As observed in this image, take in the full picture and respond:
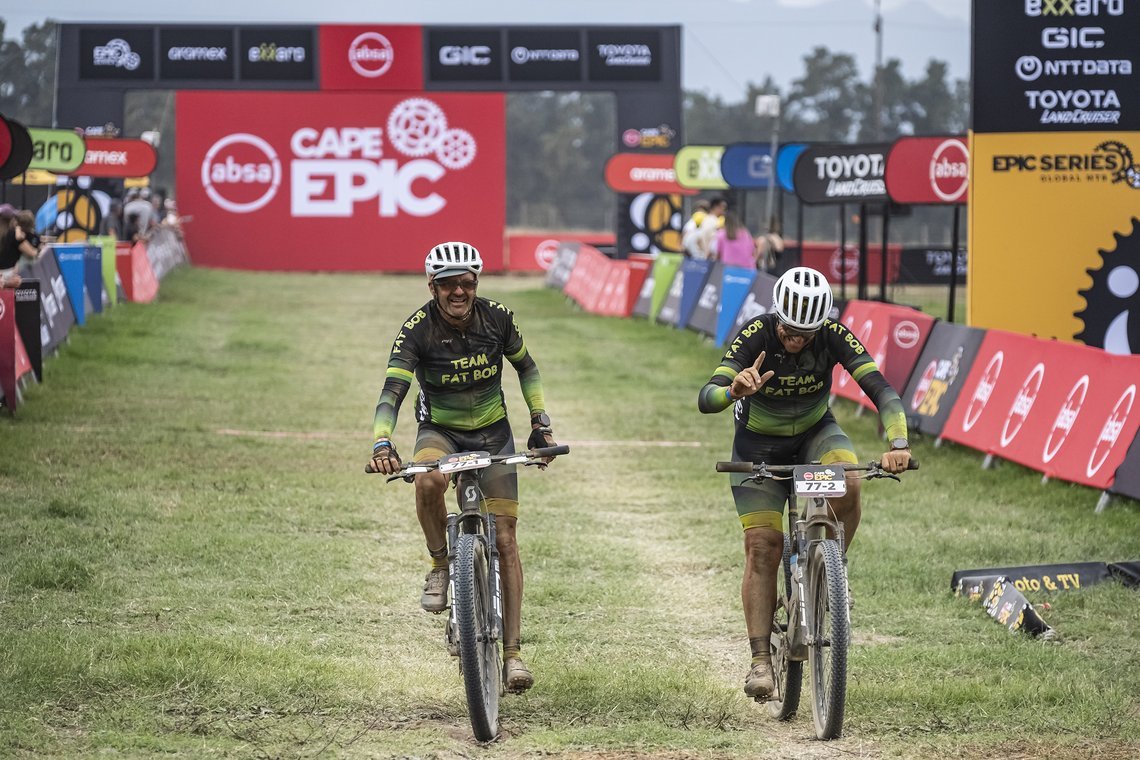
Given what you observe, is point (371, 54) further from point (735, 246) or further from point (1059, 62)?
point (1059, 62)

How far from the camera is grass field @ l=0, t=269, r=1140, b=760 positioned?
6.97 meters

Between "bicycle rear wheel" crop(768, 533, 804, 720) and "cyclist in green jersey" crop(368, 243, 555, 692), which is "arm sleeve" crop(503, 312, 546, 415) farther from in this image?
"bicycle rear wheel" crop(768, 533, 804, 720)

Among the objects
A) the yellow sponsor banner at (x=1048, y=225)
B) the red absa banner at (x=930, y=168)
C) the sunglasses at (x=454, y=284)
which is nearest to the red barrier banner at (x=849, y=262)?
the red absa banner at (x=930, y=168)

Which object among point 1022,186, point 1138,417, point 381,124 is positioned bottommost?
point 1138,417

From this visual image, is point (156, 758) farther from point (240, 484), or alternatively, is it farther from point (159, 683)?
point (240, 484)

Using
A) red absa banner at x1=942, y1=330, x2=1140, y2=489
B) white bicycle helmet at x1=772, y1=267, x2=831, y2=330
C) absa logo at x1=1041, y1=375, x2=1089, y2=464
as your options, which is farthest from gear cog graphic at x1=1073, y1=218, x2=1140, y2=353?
white bicycle helmet at x1=772, y1=267, x2=831, y2=330

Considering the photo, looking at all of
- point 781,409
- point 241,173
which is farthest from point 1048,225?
point 241,173

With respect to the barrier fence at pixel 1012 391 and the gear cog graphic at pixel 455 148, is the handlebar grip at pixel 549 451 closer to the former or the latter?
the barrier fence at pixel 1012 391

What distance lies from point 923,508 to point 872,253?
92.4ft

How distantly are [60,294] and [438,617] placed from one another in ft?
43.0

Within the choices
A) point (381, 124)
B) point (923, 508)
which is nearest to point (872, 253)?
point (381, 124)

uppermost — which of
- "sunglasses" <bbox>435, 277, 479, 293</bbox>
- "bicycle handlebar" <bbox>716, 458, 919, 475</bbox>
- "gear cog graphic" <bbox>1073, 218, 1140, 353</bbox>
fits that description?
"sunglasses" <bbox>435, 277, 479, 293</bbox>

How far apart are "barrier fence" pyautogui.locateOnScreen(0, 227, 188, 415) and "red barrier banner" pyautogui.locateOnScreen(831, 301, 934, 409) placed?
8.01m

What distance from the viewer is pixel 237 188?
1837 inches
